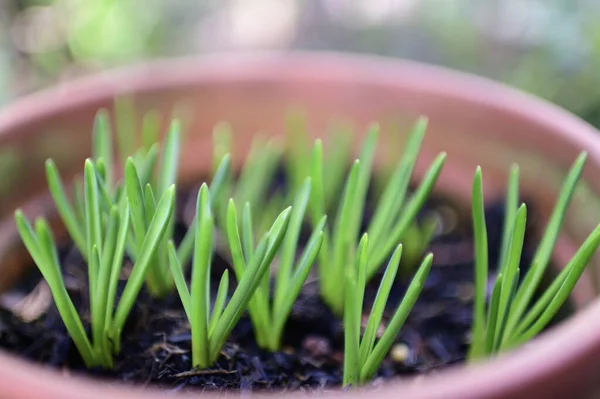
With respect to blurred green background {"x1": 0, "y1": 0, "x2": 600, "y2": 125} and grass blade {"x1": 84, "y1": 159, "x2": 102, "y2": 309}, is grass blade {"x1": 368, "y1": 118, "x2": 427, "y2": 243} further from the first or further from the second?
blurred green background {"x1": 0, "y1": 0, "x2": 600, "y2": 125}

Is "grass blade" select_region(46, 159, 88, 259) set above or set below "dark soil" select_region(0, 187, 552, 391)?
above

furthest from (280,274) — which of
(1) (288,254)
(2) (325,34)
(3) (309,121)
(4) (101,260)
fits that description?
(2) (325,34)

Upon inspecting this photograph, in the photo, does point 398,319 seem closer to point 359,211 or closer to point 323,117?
point 359,211

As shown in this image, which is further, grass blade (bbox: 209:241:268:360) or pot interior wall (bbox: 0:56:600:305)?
pot interior wall (bbox: 0:56:600:305)

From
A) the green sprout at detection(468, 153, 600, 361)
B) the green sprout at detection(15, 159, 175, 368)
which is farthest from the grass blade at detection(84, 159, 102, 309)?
the green sprout at detection(468, 153, 600, 361)

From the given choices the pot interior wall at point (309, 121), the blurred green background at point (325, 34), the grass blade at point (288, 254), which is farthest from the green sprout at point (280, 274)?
the blurred green background at point (325, 34)

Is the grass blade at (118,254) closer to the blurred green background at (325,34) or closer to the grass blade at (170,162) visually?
the grass blade at (170,162)

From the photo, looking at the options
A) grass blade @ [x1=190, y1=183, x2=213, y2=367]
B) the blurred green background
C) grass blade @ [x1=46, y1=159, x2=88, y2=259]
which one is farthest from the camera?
the blurred green background
